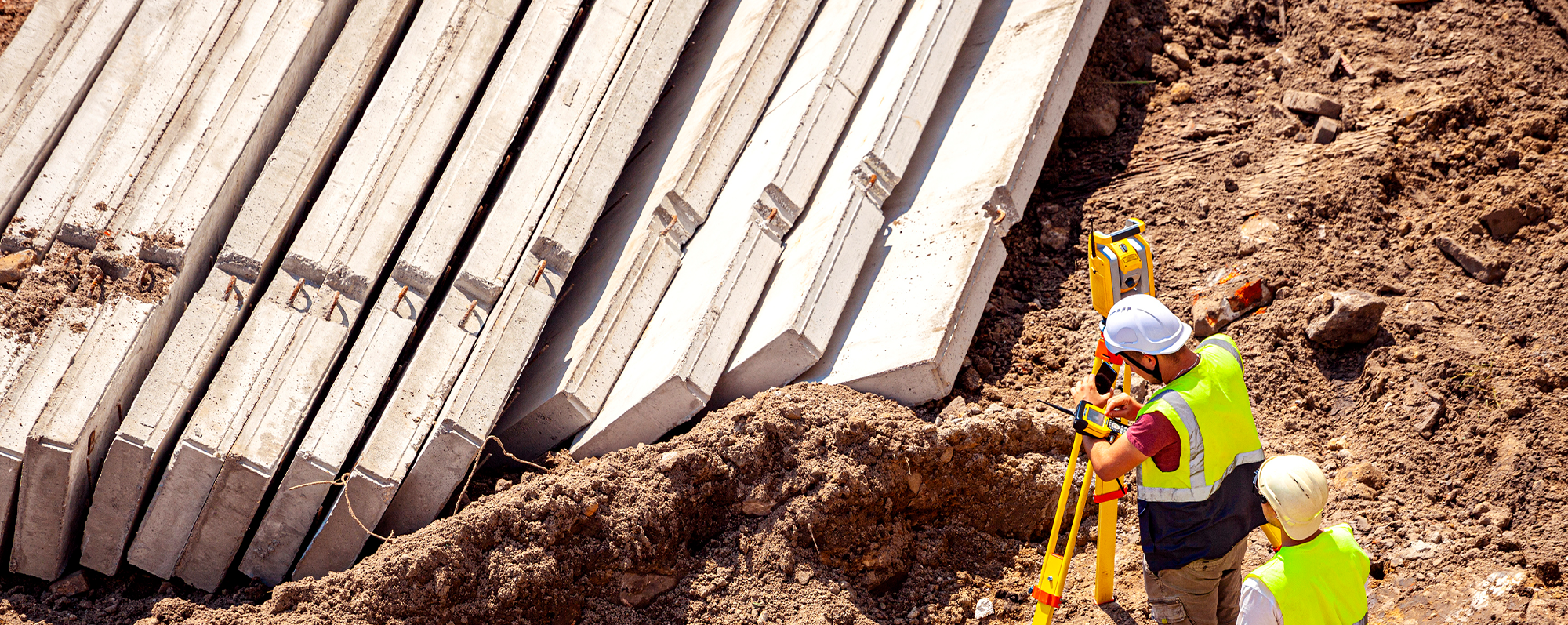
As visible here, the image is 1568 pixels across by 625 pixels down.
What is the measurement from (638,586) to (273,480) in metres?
1.63

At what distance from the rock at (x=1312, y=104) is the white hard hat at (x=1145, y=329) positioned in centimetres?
325

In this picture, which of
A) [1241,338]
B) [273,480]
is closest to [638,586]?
[273,480]

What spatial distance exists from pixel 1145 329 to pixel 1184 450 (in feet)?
1.40

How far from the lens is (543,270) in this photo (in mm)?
4688

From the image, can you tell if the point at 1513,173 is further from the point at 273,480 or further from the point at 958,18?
the point at 273,480

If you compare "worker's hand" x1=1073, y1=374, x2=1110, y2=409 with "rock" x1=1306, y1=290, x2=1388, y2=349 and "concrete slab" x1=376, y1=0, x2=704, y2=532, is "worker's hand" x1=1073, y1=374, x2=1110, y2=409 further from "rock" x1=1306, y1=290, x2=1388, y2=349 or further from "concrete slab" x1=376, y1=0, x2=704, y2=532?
"concrete slab" x1=376, y1=0, x2=704, y2=532

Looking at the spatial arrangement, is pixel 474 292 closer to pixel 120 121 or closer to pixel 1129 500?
pixel 120 121

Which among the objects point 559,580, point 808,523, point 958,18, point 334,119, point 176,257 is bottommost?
point 559,580

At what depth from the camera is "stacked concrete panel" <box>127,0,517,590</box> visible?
4.11 meters

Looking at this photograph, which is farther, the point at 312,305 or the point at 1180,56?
the point at 1180,56

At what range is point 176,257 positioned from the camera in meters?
4.33

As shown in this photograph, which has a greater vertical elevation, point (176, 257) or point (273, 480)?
point (176, 257)

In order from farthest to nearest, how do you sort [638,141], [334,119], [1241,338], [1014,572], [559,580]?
1. [638,141]
2. [1241,338]
3. [334,119]
4. [1014,572]
5. [559,580]

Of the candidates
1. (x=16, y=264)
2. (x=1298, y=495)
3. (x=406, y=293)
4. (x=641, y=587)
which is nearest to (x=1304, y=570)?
(x=1298, y=495)
